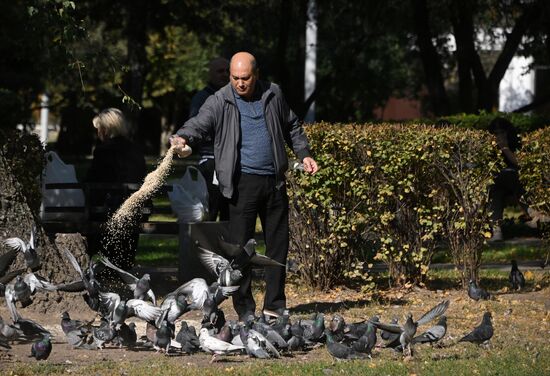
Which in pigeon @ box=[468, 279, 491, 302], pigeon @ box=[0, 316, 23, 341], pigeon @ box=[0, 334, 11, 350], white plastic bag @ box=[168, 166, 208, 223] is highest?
white plastic bag @ box=[168, 166, 208, 223]

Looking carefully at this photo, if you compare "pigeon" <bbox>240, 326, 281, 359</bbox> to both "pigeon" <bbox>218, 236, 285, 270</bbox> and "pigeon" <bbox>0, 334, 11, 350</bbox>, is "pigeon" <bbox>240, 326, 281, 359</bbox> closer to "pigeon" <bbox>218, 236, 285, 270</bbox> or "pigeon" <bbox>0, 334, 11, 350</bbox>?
"pigeon" <bbox>218, 236, 285, 270</bbox>

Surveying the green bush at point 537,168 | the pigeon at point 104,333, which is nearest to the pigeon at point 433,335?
the pigeon at point 104,333

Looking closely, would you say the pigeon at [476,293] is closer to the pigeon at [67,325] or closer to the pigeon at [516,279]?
the pigeon at [516,279]

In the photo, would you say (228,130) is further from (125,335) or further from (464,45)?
(464,45)

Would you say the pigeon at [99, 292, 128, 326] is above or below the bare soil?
above

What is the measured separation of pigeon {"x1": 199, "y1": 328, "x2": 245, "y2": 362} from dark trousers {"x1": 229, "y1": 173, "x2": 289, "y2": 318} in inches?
36.6

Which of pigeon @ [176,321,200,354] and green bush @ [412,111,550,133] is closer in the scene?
pigeon @ [176,321,200,354]

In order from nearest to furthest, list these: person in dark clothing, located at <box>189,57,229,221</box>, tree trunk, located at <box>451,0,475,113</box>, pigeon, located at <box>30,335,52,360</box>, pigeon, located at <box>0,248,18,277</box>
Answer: pigeon, located at <box>30,335,52,360</box> < pigeon, located at <box>0,248,18,277</box> < person in dark clothing, located at <box>189,57,229,221</box> < tree trunk, located at <box>451,0,475,113</box>

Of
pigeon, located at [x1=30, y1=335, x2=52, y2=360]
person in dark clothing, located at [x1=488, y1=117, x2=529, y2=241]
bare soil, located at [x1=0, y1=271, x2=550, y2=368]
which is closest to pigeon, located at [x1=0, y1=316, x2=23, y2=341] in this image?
bare soil, located at [x1=0, y1=271, x2=550, y2=368]

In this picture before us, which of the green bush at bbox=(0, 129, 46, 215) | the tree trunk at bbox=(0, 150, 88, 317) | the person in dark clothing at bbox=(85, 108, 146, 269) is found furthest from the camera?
the person in dark clothing at bbox=(85, 108, 146, 269)

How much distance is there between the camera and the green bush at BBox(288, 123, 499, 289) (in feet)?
33.6

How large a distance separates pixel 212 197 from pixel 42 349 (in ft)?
14.0

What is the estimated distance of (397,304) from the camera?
10227mm

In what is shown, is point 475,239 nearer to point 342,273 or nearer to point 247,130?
point 342,273
